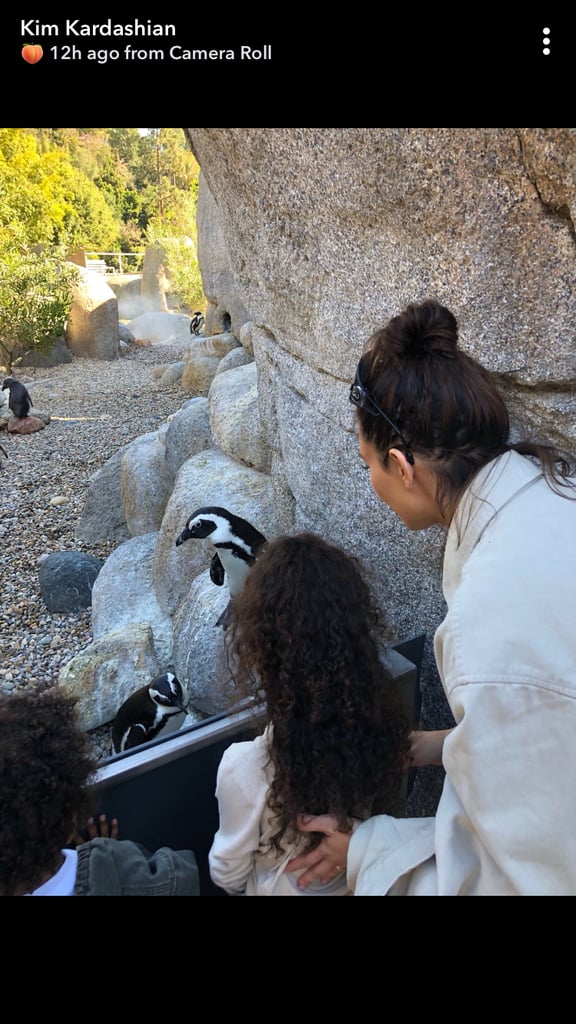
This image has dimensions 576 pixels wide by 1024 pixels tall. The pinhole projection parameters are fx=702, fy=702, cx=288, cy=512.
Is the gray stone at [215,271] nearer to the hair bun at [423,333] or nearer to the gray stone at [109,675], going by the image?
the gray stone at [109,675]

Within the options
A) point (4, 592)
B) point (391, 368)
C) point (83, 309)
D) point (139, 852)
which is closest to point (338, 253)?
point (391, 368)

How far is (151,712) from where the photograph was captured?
117 inches

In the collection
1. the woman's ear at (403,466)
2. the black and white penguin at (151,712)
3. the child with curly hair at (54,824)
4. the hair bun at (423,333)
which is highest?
the hair bun at (423,333)

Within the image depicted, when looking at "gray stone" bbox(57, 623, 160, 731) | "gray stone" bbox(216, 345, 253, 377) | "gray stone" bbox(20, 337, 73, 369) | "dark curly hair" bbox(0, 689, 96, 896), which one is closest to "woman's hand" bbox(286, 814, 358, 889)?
"dark curly hair" bbox(0, 689, 96, 896)

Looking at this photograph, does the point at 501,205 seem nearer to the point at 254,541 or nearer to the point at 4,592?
the point at 254,541

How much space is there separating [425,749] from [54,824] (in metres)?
0.84

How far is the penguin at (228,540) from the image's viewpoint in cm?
322

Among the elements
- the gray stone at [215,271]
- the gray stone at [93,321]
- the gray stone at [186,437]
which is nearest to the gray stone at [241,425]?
the gray stone at [186,437]

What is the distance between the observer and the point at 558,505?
1.18m

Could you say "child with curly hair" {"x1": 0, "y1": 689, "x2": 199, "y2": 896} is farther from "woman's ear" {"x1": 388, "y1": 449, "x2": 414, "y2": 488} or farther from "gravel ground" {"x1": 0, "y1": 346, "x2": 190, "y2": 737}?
"woman's ear" {"x1": 388, "y1": 449, "x2": 414, "y2": 488}

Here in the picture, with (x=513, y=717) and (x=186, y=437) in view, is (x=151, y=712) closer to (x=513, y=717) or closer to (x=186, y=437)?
(x=513, y=717)

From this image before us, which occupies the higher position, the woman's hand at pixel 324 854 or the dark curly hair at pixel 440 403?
the dark curly hair at pixel 440 403

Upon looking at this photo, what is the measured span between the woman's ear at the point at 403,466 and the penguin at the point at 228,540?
181 centimetres

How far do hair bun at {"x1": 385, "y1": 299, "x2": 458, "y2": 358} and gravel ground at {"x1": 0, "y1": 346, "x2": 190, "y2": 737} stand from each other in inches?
43.9
